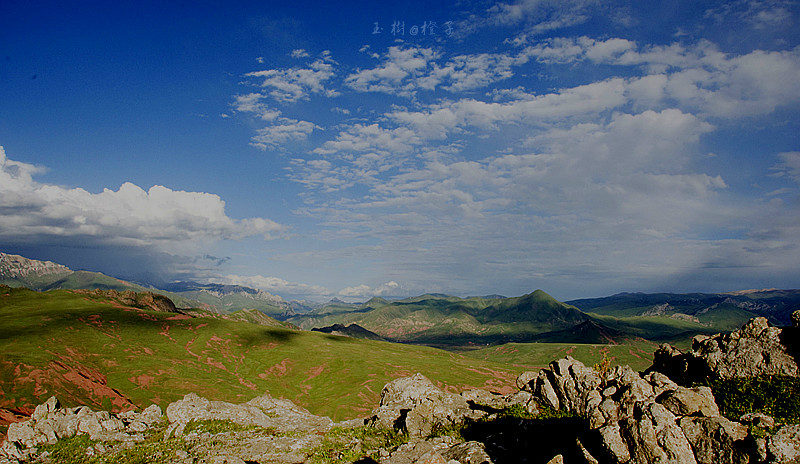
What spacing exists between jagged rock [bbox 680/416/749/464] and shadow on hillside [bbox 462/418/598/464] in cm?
438

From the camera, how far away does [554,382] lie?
30125 millimetres

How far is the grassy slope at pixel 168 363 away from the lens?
92625mm

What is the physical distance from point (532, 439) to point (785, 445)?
13.0 meters

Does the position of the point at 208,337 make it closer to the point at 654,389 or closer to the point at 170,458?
the point at 170,458

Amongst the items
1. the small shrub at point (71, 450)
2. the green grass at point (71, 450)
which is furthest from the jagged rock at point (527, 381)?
the small shrub at point (71, 450)

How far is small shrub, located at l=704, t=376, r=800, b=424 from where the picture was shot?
68.8ft

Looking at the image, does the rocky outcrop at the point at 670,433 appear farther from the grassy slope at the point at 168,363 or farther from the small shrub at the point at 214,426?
the grassy slope at the point at 168,363

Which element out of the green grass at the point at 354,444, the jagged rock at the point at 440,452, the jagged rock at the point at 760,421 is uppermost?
the jagged rock at the point at 760,421

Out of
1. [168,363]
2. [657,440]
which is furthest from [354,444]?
[168,363]

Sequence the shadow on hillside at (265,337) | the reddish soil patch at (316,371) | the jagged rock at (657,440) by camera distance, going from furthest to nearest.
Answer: the shadow on hillside at (265,337) → the reddish soil patch at (316,371) → the jagged rock at (657,440)

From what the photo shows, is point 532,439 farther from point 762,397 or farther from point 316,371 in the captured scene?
point 316,371

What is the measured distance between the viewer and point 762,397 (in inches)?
888

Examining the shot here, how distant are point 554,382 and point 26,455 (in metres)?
50.0

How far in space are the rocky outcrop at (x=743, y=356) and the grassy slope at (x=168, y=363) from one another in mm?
97596
